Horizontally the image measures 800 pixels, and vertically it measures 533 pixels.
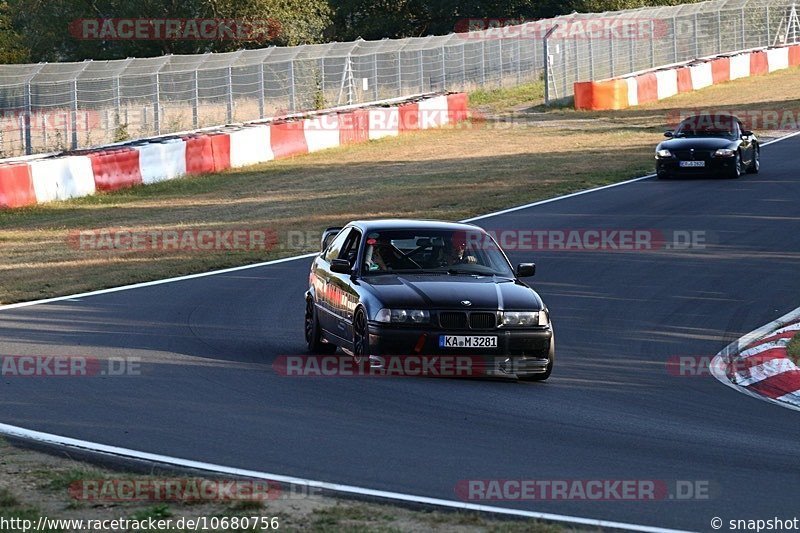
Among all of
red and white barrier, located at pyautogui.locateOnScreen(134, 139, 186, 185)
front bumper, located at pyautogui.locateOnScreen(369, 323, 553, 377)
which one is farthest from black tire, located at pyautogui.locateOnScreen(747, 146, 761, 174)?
front bumper, located at pyautogui.locateOnScreen(369, 323, 553, 377)

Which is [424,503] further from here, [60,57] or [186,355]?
[60,57]

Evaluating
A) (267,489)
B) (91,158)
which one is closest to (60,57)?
(91,158)

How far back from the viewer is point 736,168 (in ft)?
91.9

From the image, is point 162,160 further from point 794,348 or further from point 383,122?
point 794,348

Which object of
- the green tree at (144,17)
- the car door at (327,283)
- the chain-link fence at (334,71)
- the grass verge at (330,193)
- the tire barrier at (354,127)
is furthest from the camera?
the green tree at (144,17)

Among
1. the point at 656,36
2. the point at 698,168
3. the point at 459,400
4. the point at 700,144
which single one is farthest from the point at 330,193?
the point at 656,36

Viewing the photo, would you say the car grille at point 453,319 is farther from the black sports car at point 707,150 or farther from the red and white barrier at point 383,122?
the red and white barrier at point 383,122

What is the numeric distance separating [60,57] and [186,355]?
55303 millimetres

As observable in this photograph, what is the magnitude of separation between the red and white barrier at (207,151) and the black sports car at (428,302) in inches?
569

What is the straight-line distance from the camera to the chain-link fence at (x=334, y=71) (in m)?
32.8

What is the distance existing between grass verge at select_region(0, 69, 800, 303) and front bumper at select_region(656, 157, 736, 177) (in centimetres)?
116

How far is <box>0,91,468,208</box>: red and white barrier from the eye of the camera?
26078mm

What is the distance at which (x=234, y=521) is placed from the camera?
672 centimetres

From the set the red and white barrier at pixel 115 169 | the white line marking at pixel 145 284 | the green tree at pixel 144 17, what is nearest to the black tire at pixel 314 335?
the white line marking at pixel 145 284
